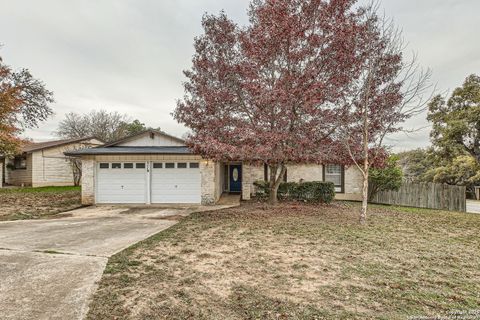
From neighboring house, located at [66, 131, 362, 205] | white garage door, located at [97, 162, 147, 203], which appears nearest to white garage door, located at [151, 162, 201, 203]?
neighboring house, located at [66, 131, 362, 205]

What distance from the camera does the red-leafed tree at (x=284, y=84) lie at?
8.83 m

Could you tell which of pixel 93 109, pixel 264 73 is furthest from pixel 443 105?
pixel 93 109

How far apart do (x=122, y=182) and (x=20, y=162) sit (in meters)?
16.3

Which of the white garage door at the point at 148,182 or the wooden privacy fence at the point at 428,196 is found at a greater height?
the white garage door at the point at 148,182

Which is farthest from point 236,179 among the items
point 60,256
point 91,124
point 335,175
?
point 91,124

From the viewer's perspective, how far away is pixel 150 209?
1130cm

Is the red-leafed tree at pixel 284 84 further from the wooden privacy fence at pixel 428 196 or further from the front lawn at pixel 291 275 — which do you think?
the wooden privacy fence at pixel 428 196

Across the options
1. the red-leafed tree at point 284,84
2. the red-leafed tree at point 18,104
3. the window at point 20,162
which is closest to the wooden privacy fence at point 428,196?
the red-leafed tree at point 284,84

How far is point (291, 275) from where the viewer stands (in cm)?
417

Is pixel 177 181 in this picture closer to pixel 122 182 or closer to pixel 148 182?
pixel 148 182

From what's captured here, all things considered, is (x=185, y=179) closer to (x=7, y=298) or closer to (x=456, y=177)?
(x=7, y=298)

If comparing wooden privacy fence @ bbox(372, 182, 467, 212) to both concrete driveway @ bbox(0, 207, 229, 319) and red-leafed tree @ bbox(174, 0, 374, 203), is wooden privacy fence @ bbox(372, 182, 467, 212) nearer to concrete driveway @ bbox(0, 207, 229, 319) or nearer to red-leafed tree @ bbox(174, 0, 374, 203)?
red-leafed tree @ bbox(174, 0, 374, 203)

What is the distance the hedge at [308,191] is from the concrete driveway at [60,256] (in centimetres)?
680

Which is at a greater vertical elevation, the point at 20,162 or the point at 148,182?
the point at 20,162
